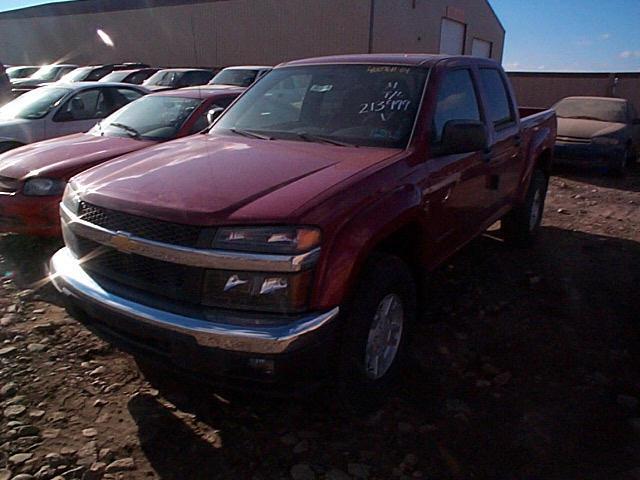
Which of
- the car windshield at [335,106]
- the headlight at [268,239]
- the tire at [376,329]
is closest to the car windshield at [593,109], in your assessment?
the car windshield at [335,106]

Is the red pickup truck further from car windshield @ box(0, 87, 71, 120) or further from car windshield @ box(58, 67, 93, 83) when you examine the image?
car windshield @ box(58, 67, 93, 83)

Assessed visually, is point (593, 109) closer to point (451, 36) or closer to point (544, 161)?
point (544, 161)

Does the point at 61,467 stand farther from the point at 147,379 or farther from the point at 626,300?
the point at 626,300

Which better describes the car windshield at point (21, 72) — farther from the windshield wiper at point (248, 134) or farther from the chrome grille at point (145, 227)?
the chrome grille at point (145, 227)

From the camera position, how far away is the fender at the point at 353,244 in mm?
2238

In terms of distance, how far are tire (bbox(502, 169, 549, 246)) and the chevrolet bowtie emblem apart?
394cm

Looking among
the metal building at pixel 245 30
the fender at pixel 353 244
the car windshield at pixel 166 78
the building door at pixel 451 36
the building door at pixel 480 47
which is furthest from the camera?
the building door at pixel 480 47

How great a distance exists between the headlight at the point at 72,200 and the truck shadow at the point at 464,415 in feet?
3.56

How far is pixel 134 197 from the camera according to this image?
8.13 ft

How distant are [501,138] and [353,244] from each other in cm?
244

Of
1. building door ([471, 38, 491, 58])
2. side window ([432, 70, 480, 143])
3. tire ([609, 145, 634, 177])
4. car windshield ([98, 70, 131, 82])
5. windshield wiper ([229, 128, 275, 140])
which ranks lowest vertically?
tire ([609, 145, 634, 177])

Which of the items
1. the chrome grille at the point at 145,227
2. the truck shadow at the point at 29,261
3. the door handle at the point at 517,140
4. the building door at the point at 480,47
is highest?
the building door at the point at 480,47

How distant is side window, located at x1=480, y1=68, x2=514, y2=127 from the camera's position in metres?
4.22

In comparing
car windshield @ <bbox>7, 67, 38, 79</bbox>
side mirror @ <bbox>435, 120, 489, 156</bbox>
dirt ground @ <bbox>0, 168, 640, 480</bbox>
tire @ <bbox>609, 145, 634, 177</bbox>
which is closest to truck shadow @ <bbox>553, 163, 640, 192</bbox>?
tire @ <bbox>609, 145, 634, 177</bbox>
